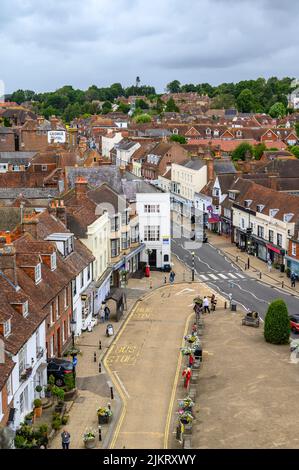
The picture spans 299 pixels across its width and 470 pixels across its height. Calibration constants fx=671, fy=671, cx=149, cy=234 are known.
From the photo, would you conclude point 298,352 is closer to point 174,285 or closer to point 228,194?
point 174,285

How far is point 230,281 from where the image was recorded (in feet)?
207

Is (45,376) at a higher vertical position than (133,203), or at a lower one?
lower

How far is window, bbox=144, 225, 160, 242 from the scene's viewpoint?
67.4m

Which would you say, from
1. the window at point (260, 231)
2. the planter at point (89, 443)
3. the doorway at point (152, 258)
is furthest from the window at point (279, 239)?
the planter at point (89, 443)

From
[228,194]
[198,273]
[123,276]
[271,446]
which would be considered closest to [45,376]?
[271,446]

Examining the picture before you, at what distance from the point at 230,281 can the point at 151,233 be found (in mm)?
9774

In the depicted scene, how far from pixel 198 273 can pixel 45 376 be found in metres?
33.8

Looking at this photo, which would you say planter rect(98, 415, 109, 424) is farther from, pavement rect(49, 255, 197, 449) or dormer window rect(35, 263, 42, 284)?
dormer window rect(35, 263, 42, 284)

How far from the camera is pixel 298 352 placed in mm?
40406

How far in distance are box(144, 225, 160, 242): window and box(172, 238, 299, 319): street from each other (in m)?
5.06

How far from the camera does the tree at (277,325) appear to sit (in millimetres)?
42562

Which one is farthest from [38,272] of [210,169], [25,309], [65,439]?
[210,169]

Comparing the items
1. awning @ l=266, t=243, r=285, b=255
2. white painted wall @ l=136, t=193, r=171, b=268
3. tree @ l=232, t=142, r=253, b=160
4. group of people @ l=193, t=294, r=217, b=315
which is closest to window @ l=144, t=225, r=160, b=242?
white painted wall @ l=136, t=193, r=171, b=268

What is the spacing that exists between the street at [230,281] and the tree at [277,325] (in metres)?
7.45
